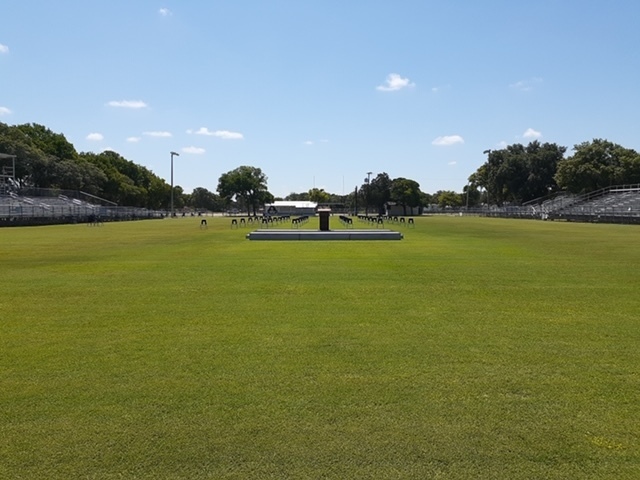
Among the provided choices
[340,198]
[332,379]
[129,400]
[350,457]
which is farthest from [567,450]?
[340,198]

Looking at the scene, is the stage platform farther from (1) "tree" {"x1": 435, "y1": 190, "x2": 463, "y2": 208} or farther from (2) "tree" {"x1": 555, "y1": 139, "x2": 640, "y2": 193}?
(1) "tree" {"x1": 435, "y1": 190, "x2": 463, "y2": 208}

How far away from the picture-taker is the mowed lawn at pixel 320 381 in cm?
373

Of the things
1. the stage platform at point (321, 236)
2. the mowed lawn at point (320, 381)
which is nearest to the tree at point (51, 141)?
the stage platform at point (321, 236)

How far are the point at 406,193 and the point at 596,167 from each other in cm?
4225

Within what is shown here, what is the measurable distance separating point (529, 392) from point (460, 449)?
55.8 inches

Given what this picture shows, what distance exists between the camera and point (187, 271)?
13.4 meters

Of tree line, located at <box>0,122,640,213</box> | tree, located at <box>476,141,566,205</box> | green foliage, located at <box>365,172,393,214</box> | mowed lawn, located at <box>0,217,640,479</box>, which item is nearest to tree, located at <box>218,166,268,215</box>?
tree line, located at <box>0,122,640,213</box>

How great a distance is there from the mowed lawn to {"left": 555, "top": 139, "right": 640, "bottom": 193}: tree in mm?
71715

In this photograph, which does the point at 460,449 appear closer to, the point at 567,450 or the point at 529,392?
the point at 567,450

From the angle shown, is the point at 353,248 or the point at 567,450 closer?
the point at 567,450

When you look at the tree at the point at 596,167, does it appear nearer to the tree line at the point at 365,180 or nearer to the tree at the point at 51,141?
the tree line at the point at 365,180

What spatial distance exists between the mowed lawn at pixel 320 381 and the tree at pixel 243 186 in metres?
111

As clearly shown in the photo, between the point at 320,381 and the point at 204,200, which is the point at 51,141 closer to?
the point at 204,200

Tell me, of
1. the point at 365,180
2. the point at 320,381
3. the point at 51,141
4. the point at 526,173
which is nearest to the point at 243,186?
the point at 365,180
